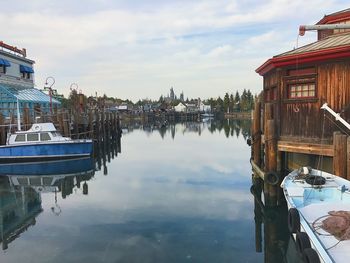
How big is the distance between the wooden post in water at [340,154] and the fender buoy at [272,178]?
8.53 feet

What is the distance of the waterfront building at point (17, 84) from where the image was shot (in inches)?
1538

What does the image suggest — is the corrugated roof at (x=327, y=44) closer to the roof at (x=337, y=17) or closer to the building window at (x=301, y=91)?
the building window at (x=301, y=91)

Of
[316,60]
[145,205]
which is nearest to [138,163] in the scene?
[145,205]

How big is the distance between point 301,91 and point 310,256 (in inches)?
351

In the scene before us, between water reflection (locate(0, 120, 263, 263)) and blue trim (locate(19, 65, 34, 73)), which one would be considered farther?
blue trim (locate(19, 65, 34, 73))

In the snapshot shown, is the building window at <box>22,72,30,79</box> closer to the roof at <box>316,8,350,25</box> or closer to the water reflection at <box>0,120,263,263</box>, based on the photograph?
the water reflection at <box>0,120,263,263</box>

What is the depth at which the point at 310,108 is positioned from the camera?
553 inches

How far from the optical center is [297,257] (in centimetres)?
1020

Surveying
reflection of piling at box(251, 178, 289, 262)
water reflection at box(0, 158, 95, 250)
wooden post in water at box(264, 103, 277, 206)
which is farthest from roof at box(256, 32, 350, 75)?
water reflection at box(0, 158, 95, 250)

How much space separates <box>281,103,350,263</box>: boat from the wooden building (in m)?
0.84

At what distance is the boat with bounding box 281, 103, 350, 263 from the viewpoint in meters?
7.25

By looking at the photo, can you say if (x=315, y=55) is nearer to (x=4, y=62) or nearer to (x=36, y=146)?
(x=36, y=146)

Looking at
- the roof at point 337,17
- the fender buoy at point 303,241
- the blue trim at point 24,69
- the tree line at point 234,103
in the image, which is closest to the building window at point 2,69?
the blue trim at point 24,69

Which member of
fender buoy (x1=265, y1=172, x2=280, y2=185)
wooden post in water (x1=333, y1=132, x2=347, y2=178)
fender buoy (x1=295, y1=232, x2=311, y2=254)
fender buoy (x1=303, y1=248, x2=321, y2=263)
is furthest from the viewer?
fender buoy (x1=265, y1=172, x2=280, y2=185)
